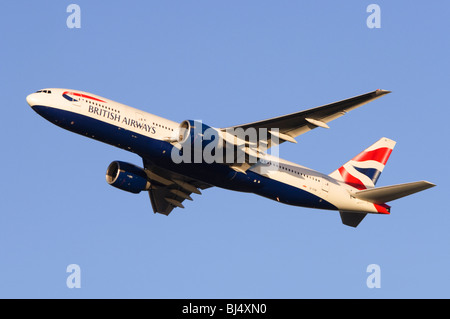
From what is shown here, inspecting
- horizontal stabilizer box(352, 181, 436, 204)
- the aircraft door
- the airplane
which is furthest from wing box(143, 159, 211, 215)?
horizontal stabilizer box(352, 181, 436, 204)

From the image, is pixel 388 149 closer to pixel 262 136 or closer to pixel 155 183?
pixel 262 136

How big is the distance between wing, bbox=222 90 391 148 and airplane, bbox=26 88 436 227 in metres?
0.06

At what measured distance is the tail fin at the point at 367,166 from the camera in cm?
5559

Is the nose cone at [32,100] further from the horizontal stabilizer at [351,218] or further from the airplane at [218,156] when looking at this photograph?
the horizontal stabilizer at [351,218]

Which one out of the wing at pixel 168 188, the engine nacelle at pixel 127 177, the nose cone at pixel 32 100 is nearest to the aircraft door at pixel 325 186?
the wing at pixel 168 188

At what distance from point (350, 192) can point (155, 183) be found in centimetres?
1359

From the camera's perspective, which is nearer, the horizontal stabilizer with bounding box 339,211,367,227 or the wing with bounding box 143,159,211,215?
the wing with bounding box 143,159,211,215

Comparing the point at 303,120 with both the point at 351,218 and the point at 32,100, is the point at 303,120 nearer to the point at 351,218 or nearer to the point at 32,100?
the point at 351,218

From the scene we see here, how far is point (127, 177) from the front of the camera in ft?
172

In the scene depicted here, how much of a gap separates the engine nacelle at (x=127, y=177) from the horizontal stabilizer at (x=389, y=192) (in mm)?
14718

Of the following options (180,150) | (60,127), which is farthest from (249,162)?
(60,127)

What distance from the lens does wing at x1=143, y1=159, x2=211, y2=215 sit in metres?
53.1

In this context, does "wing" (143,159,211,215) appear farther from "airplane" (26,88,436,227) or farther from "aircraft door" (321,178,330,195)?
"aircraft door" (321,178,330,195)

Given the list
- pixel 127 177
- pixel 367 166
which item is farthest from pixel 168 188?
pixel 367 166
